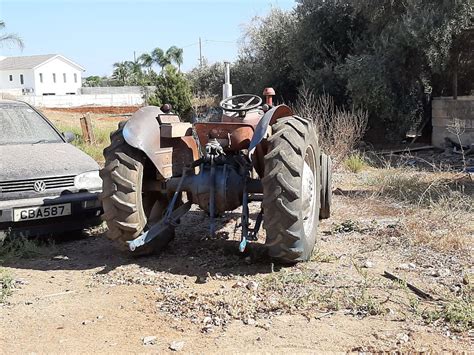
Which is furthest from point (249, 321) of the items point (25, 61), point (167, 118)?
point (25, 61)

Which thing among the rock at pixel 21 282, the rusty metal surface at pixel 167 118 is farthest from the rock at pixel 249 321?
the rusty metal surface at pixel 167 118

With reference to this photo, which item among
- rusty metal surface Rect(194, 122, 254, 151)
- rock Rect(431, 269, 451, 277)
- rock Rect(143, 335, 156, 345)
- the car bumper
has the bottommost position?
rock Rect(143, 335, 156, 345)

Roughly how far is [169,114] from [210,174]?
99 centimetres

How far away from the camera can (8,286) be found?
4.88m

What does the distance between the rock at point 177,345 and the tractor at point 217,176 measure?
132 centimetres

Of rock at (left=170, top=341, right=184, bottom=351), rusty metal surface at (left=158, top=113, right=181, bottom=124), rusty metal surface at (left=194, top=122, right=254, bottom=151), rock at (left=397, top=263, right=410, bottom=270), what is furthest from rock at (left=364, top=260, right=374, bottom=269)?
rusty metal surface at (left=158, top=113, right=181, bottom=124)

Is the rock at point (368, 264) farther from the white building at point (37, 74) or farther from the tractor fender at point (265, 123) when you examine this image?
the white building at point (37, 74)

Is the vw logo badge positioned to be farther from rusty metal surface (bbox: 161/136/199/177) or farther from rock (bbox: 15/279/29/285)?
rusty metal surface (bbox: 161/136/199/177)

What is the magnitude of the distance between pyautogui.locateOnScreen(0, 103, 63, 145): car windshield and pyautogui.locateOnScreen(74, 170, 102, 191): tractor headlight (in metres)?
1.05

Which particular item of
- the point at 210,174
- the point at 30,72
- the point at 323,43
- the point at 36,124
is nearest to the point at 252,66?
the point at 323,43

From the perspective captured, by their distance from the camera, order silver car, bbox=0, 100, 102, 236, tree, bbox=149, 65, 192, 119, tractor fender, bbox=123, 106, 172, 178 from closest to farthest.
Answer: tractor fender, bbox=123, 106, 172, 178 < silver car, bbox=0, 100, 102, 236 < tree, bbox=149, 65, 192, 119

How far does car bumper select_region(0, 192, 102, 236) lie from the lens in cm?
602

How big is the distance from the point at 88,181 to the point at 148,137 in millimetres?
1440

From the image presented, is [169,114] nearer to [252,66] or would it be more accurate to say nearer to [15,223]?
[15,223]
